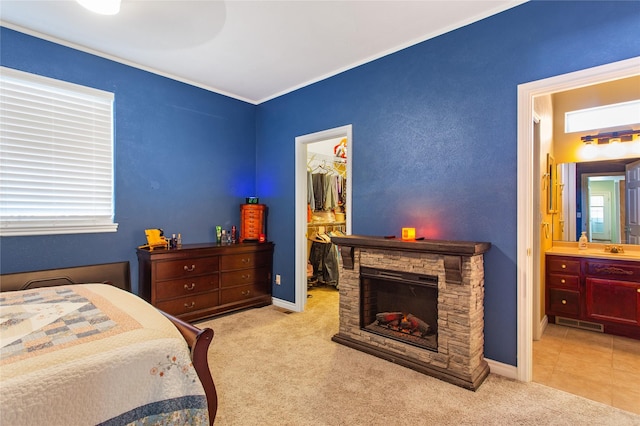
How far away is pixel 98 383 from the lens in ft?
3.60

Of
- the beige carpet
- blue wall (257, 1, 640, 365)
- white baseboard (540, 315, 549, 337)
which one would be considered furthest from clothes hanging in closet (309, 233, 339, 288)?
white baseboard (540, 315, 549, 337)

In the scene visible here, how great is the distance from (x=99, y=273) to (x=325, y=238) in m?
3.07

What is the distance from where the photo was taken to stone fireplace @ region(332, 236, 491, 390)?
2268mm

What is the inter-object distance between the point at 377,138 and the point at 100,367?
9.11 feet

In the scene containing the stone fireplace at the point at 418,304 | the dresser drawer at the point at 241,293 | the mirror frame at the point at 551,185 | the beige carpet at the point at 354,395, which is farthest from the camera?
the dresser drawer at the point at 241,293

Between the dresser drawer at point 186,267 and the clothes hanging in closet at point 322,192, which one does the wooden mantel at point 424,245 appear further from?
the clothes hanging in closet at point 322,192

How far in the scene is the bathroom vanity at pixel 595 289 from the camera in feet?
9.98

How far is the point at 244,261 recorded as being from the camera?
388 cm

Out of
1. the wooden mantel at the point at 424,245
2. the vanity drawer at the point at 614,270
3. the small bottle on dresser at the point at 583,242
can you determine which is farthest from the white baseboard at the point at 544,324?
the wooden mantel at the point at 424,245

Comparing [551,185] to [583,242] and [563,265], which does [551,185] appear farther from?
[563,265]

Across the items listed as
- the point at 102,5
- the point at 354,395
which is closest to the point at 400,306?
the point at 354,395

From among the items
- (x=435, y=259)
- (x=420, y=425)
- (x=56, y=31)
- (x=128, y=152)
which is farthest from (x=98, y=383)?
(x=56, y=31)

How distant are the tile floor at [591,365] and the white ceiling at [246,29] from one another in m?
2.79

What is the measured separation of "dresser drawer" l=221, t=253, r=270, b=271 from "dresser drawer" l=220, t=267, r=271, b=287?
6cm
